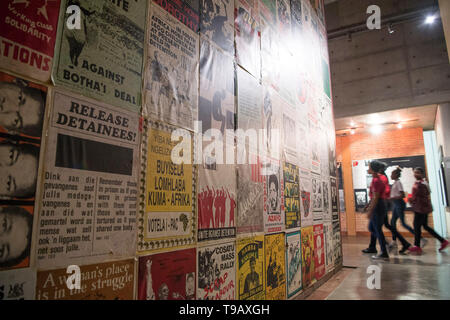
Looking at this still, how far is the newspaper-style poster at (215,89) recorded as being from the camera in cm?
178

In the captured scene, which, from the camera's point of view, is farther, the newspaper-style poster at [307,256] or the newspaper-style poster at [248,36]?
the newspaper-style poster at [307,256]

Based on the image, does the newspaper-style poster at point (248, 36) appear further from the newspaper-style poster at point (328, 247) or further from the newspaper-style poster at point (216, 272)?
the newspaper-style poster at point (328, 247)

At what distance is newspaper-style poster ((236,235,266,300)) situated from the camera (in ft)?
6.36

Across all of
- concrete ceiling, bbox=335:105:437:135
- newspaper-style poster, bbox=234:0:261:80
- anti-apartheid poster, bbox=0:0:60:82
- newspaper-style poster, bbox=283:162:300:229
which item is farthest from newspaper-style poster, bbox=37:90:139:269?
concrete ceiling, bbox=335:105:437:135

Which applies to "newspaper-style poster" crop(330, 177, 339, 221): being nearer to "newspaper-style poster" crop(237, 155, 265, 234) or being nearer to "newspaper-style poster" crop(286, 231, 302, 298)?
"newspaper-style poster" crop(286, 231, 302, 298)

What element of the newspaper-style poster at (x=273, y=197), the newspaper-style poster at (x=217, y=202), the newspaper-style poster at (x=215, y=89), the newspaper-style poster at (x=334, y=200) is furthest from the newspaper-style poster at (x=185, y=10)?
the newspaper-style poster at (x=334, y=200)

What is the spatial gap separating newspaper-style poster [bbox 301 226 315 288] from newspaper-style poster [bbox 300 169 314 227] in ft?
0.29

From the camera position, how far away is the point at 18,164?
→ 3.05 ft

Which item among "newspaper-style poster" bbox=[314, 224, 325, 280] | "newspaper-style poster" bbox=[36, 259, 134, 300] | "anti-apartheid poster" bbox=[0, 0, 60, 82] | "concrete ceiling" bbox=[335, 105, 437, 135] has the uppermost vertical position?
"concrete ceiling" bbox=[335, 105, 437, 135]

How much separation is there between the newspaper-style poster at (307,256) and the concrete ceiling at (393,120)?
5.24 meters

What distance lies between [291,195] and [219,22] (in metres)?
1.61

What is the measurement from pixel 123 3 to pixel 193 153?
30.3 inches

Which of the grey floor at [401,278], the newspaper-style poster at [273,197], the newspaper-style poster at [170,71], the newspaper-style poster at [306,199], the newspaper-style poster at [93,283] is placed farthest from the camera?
the newspaper-style poster at [306,199]
